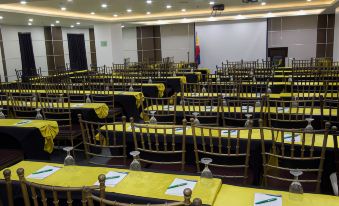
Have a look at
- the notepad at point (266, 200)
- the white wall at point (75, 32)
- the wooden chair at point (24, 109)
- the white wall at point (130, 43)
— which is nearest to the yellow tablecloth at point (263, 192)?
the notepad at point (266, 200)

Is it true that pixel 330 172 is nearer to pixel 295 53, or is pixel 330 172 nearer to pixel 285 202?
pixel 285 202

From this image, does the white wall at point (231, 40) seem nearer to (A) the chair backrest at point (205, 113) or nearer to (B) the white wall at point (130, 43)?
(B) the white wall at point (130, 43)

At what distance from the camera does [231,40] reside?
1489cm

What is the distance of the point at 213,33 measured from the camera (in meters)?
15.1

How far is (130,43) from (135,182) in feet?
49.8

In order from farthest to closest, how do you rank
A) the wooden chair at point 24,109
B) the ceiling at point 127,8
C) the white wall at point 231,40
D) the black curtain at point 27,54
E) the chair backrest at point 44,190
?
the white wall at point 231,40
the black curtain at point 27,54
the ceiling at point 127,8
the wooden chair at point 24,109
the chair backrest at point 44,190

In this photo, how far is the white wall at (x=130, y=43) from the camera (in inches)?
661

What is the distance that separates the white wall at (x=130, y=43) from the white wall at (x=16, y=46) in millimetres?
4443

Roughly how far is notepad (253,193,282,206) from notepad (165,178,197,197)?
0.44 meters

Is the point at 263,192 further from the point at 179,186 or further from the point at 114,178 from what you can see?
the point at 114,178

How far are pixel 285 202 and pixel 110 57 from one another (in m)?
12.7

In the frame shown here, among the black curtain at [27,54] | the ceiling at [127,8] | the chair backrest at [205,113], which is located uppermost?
the ceiling at [127,8]

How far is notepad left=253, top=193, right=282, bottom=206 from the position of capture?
192 centimetres

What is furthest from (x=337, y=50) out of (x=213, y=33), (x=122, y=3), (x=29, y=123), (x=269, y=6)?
(x=29, y=123)
